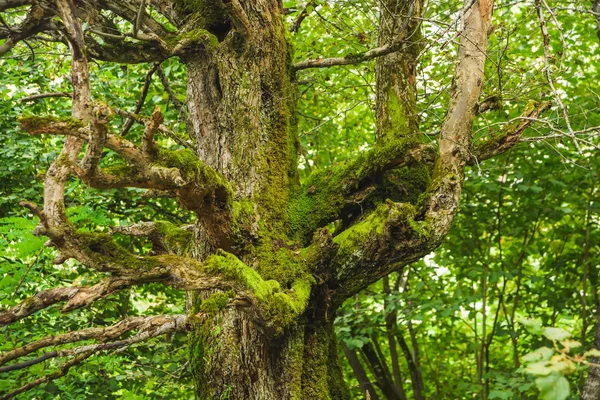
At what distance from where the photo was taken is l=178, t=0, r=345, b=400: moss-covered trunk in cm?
347

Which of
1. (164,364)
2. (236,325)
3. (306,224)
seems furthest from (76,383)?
(306,224)

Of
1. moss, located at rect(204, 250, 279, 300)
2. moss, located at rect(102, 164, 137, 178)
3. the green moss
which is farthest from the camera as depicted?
moss, located at rect(204, 250, 279, 300)

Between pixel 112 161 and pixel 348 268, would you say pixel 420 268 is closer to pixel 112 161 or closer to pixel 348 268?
pixel 112 161

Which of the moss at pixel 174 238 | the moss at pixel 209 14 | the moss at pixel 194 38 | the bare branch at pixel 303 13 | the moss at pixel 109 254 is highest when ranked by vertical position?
the bare branch at pixel 303 13

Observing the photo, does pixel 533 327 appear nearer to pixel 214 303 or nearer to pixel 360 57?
pixel 214 303

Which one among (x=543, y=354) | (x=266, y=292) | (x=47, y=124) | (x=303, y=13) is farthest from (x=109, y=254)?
(x=303, y=13)

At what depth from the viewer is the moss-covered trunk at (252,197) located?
3.47 meters

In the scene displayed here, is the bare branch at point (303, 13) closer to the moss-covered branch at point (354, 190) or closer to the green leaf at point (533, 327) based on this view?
the moss-covered branch at point (354, 190)

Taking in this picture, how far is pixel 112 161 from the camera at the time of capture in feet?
21.3

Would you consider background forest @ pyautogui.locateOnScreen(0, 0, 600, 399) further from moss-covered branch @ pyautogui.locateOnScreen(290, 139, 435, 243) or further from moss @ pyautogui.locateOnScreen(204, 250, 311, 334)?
moss @ pyautogui.locateOnScreen(204, 250, 311, 334)

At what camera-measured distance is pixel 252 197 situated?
378 cm

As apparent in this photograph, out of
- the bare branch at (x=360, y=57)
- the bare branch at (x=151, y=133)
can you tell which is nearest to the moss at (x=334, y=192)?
the bare branch at (x=360, y=57)

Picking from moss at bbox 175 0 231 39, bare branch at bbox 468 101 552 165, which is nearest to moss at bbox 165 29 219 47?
moss at bbox 175 0 231 39

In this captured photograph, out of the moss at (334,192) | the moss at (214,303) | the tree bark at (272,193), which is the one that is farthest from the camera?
the moss at (334,192)
